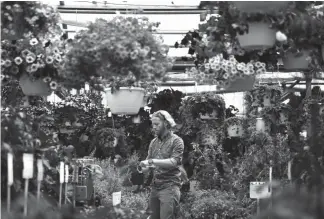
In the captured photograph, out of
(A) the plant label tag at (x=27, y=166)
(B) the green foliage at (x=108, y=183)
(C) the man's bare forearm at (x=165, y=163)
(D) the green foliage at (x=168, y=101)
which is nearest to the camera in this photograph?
(A) the plant label tag at (x=27, y=166)

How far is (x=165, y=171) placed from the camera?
671 cm

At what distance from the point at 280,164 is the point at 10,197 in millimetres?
3518

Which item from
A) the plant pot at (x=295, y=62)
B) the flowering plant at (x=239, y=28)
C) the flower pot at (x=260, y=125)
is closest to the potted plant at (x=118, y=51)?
the flowering plant at (x=239, y=28)

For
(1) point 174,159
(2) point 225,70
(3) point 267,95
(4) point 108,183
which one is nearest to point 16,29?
(2) point 225,70

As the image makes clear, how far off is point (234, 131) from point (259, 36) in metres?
4.50

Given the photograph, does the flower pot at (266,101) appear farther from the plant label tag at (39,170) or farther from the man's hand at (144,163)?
the plant label tag at (39,170)

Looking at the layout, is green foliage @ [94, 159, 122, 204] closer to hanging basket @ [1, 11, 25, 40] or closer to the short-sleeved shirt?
the short-sleeved shirt

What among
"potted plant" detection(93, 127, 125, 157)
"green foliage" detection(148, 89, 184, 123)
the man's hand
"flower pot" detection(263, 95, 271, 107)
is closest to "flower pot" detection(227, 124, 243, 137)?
"flower pot" detection(263, 95, 271, 107)

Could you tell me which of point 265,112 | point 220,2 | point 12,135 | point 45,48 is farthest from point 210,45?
point 265,112

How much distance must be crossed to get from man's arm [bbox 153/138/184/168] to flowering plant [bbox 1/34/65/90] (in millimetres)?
1260

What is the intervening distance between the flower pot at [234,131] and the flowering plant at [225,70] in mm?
3927

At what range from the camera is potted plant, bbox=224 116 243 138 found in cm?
977

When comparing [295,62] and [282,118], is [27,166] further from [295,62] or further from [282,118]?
[282,118]

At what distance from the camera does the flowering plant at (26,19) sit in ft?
17.8
